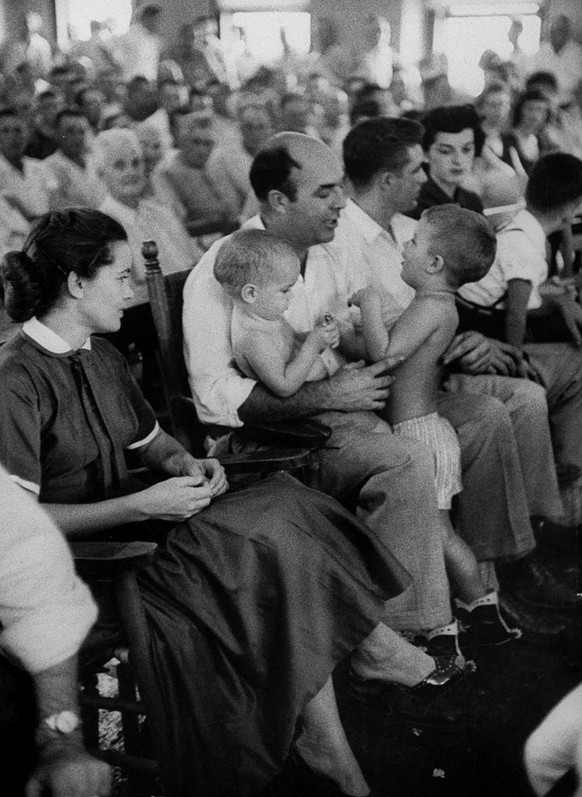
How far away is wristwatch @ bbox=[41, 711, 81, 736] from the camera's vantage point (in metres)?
1.11

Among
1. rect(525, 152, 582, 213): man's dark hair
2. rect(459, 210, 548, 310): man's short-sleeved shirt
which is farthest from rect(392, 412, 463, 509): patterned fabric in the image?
rect(525, 152, 582, 213): man's dark hair

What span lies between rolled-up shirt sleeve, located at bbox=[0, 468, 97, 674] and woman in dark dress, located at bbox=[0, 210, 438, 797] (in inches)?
16.4

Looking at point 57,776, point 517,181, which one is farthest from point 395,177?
point 517,181

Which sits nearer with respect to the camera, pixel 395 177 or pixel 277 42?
pixel 395 177

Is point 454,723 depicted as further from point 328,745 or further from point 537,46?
point 537,46

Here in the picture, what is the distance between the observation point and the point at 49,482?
164cm

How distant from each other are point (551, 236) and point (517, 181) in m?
2.07

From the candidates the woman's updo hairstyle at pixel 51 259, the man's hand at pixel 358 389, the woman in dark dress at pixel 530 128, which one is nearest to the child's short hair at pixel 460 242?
the man's hand at pixel 358 389

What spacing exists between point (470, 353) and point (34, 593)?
5.39 feet

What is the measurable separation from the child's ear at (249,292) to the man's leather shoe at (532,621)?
1024mm

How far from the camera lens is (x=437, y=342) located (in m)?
2.24

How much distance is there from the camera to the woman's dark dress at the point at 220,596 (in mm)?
1558

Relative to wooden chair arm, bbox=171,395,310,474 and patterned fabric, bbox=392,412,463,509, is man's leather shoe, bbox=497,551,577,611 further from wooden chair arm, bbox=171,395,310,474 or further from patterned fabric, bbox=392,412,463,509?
wooden chair arm, bbox=171,395,310,474

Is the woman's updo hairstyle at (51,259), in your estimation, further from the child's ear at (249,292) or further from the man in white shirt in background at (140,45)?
the man in white shirt in background at (140,45)
